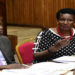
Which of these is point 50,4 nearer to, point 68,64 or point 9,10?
point 9,10

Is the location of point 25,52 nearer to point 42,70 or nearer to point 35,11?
point 42,70

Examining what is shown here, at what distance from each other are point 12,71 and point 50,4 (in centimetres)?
507

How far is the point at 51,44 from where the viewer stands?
8.10 feet

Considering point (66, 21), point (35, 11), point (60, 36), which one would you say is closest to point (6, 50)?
point (60, 36)

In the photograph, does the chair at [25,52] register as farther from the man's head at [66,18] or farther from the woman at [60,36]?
the man's head at [66,18]

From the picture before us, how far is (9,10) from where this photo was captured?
25.2ft

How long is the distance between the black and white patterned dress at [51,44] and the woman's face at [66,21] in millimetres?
130

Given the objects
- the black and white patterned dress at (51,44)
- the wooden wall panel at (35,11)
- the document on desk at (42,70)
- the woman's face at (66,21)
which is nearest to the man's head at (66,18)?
the woman's face at (66,21)

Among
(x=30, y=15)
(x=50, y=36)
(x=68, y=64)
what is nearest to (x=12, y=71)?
(x=68, y=64)

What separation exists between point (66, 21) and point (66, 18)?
0.04 metres

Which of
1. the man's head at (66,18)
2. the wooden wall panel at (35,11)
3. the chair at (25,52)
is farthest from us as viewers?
the wooden wall panel at (35,11)

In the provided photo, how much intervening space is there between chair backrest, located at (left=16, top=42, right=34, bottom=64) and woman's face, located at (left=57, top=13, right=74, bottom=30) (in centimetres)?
42

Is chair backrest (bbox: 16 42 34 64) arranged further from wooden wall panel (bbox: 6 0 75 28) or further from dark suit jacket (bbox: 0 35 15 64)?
wooden wall panel (bbox: 6 0 75 28)

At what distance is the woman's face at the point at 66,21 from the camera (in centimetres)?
246
